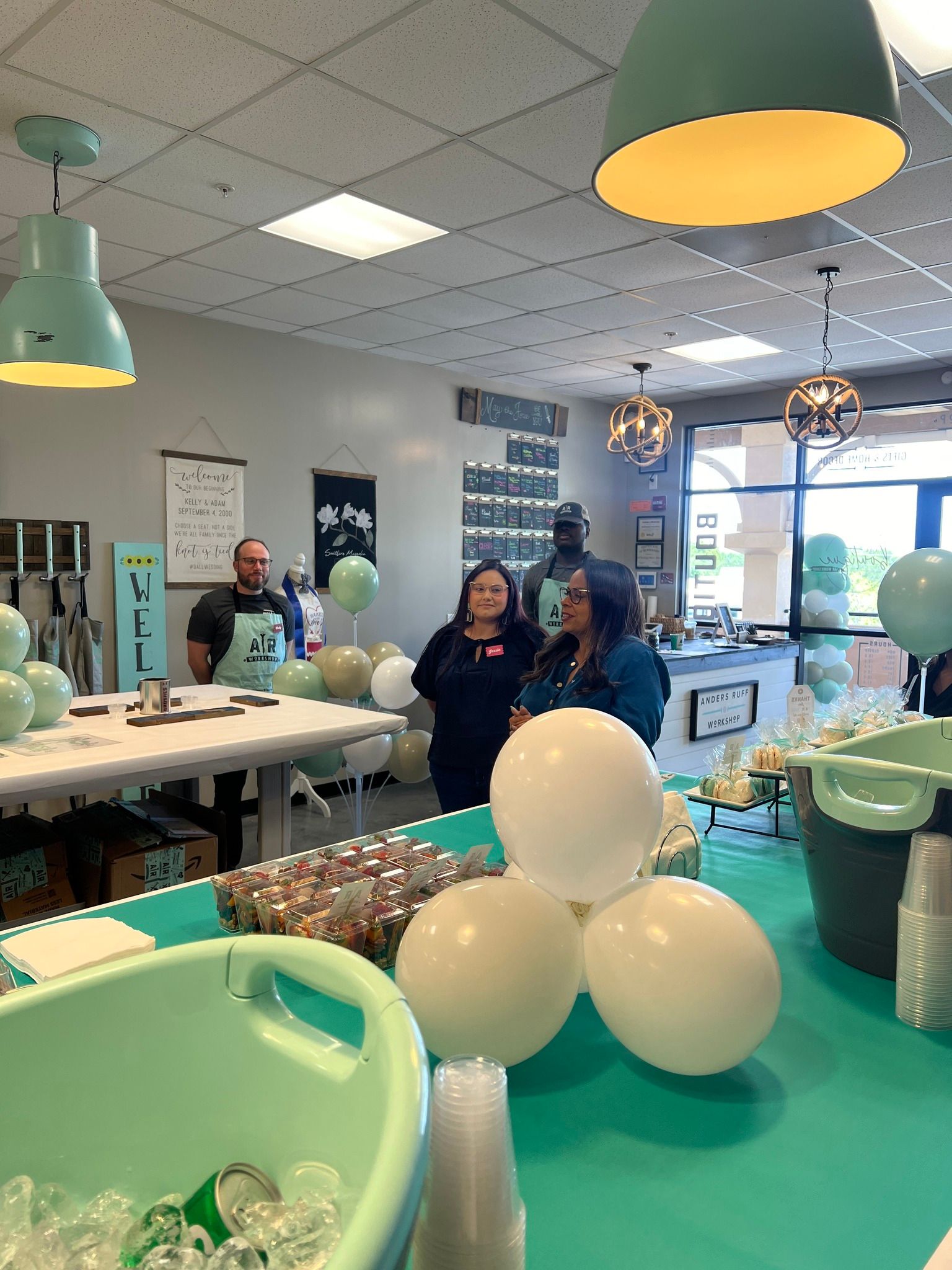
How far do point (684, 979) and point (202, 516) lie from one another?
4830mm

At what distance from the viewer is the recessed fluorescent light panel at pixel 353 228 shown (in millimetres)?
3654

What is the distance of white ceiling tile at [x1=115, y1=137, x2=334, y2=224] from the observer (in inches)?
123

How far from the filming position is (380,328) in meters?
5.46

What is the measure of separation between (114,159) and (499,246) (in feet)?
5.36

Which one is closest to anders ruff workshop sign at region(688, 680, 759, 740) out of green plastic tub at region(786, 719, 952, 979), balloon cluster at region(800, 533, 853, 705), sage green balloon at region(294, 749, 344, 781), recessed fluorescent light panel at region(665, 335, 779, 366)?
balloon cluster at region(800, 533, 853, 705)

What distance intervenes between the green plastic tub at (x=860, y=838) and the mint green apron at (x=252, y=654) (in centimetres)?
365

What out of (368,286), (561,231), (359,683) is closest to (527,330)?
(368,286)

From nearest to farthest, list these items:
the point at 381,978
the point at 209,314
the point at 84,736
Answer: the point at 381,978 → the point at 84,736 → the point at 209,314

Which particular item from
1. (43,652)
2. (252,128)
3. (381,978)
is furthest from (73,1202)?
(43,652)

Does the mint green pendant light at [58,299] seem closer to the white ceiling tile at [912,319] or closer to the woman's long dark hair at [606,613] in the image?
the woman's long dark hair at [606,613]

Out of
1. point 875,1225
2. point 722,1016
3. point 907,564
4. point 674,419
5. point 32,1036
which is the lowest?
point 875,1225

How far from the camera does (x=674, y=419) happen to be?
26.3ft

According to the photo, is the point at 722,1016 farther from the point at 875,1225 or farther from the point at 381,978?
the point at 381,978

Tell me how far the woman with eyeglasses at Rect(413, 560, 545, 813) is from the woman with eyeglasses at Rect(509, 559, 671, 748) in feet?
1.71
